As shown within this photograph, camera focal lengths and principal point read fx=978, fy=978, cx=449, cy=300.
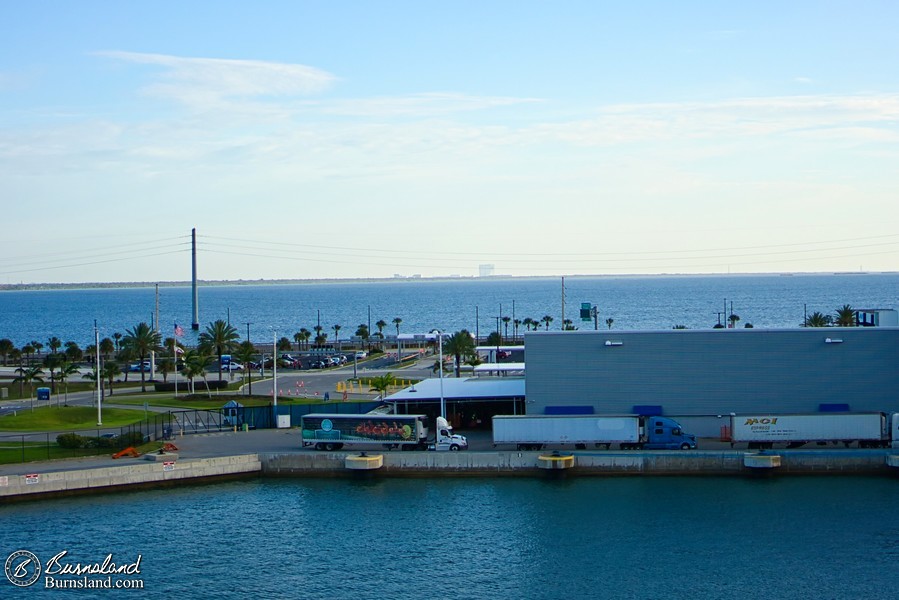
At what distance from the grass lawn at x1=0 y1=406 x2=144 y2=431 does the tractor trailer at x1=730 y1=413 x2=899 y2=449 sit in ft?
122

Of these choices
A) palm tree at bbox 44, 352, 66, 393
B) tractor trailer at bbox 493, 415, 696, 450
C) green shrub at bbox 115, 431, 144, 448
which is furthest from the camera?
palm tree at bbox 44, 352, 66, 393

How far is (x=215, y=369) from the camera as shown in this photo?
317 feet

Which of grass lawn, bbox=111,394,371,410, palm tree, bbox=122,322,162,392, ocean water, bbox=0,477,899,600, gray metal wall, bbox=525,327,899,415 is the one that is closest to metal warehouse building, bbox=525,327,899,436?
gray metal wall, bbox=525,327,899,415

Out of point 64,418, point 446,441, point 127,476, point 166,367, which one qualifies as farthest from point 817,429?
point 166,367

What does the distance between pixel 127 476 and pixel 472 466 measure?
56.3 feet

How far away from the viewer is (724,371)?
54094 millimetres

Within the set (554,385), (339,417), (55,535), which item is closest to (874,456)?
(554,385)

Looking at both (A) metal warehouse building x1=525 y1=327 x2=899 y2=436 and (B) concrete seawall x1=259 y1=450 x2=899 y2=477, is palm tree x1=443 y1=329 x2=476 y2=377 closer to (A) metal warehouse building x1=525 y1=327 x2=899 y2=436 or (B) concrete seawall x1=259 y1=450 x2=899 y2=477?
(A) metal warehouse building x1=525 y1=327 x2=899 y2=436

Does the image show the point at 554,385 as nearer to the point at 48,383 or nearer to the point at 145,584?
the point at 145,584

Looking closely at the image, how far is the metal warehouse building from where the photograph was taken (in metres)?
53.9

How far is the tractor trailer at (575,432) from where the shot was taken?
51.4m

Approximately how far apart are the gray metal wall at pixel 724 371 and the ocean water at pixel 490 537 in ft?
20.6

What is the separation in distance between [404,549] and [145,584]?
9.92 m

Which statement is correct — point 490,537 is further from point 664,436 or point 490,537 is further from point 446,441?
point 664,436
